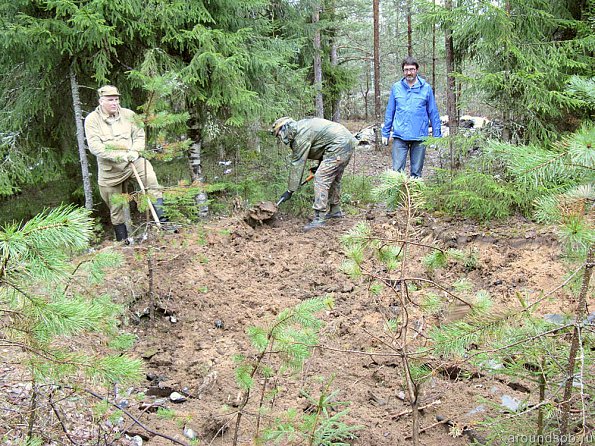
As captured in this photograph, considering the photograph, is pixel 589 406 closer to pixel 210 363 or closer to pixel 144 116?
pixel 210 363

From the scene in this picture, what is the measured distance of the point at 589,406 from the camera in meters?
2.30

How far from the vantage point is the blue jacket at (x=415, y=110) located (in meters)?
7.73

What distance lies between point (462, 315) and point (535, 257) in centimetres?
406

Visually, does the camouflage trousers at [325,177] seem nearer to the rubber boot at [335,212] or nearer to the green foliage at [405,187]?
the rubber boot at [335,212]

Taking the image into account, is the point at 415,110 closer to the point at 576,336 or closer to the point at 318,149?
the point at 318,149

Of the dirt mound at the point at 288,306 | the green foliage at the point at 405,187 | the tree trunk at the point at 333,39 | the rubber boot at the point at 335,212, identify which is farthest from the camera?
the tree trunk at the point at 333,39

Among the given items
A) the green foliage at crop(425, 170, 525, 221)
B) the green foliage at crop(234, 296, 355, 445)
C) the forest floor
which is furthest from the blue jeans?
the green foliage at crop(234, 296, 355, 445)

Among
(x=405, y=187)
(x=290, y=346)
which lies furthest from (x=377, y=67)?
(x=290, y=346)

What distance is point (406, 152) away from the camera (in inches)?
311

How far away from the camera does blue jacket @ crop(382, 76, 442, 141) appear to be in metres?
7.73

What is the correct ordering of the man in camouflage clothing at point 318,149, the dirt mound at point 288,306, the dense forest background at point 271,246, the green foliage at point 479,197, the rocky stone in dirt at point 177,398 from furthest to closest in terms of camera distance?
the man in camouflage clothing at point 318,149
the green foliage at point 479,197
the rocky stone in dirt at point 177,398
the dirt mound at point 288,306
the dense forest background at point 271,246

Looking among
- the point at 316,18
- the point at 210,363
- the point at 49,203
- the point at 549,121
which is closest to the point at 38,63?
the point at 49,203

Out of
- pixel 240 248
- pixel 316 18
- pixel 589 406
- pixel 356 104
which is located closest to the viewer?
pixel 589 406

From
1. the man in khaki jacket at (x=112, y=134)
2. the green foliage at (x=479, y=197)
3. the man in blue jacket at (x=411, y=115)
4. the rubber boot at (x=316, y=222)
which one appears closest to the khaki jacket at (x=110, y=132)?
the man in khaki jacket at (x=112, y=134)
